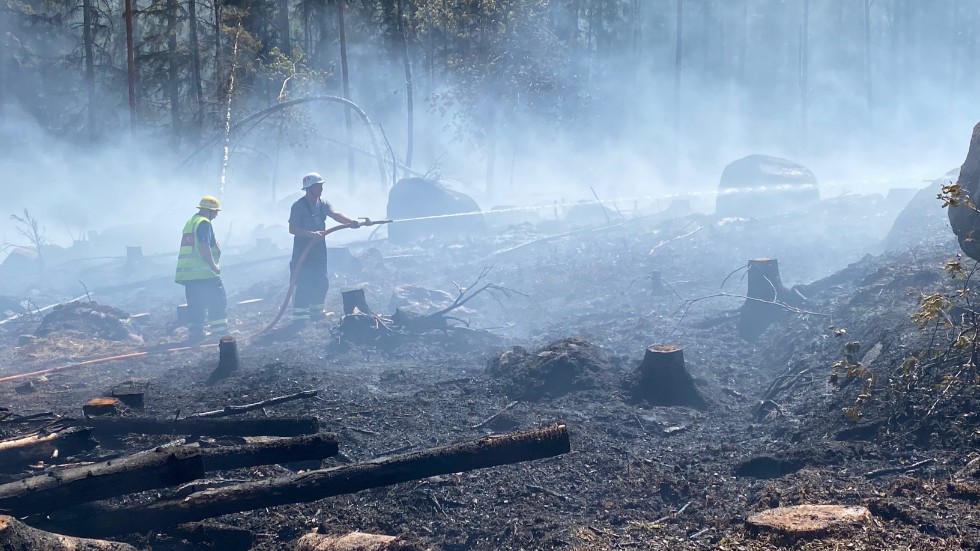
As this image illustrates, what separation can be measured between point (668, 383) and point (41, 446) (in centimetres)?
538

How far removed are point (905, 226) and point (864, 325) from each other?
1031 cm

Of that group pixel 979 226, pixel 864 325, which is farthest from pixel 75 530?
pixel 864 325

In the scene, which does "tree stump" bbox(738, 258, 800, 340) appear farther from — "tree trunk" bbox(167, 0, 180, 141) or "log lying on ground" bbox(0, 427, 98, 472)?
"tree trunk" bbox(167, 0, 180, 141)

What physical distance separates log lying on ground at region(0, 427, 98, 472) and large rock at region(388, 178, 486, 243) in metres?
15.6

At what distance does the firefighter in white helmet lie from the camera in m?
11.9

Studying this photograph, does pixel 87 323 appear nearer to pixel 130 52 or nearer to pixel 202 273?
pixel 202 273

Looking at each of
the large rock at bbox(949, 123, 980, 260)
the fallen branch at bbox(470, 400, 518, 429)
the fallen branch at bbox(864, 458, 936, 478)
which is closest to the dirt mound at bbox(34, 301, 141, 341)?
the fallen branch at bbox(470, 400, 518, 429)

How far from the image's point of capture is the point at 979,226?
22.1 feet

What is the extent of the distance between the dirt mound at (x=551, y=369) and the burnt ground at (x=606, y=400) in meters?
0.03

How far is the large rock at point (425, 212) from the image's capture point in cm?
2059

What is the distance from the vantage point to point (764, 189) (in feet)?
78.9

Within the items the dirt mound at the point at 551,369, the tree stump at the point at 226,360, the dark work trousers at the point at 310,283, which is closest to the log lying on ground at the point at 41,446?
the tree stump at the point at 226,360

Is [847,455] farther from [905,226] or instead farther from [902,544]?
[905,226]

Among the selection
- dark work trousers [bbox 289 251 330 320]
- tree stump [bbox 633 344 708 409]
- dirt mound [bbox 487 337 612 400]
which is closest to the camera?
tree stump [bbox 633 344 708 409]
